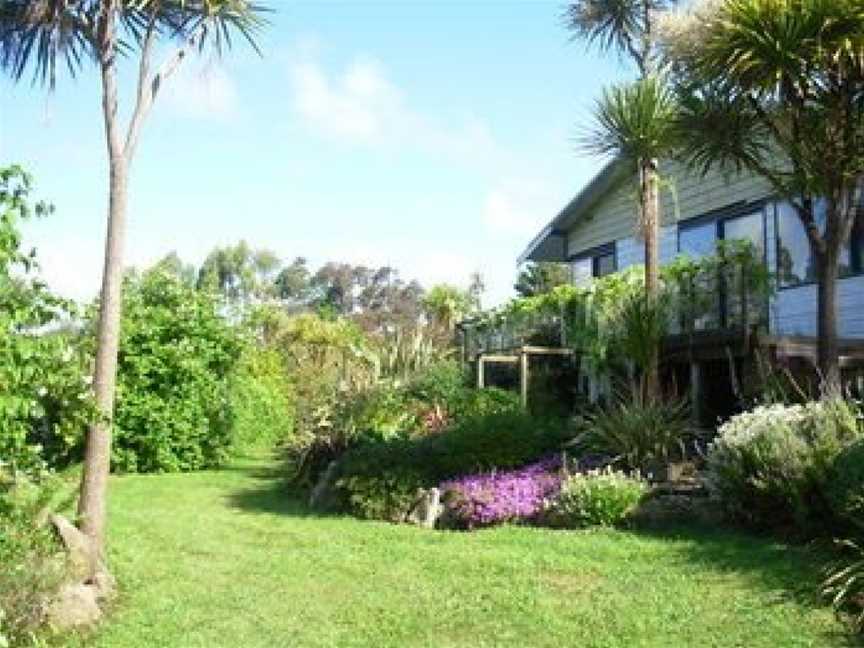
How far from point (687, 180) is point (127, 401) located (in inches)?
442

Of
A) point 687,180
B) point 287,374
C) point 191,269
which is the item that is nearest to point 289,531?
point 687,180

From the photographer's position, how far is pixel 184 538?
1226 cm

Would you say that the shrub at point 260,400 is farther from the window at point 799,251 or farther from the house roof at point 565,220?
the window at point 799,251

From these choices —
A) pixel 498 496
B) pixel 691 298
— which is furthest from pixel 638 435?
pixel 691 298

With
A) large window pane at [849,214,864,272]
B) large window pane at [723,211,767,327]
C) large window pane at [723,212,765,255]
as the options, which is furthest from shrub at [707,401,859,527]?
large window pane at [723,212,765,255]

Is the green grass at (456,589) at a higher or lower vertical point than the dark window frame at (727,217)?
lower

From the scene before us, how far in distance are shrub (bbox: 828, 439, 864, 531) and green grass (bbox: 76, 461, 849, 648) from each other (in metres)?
0.53

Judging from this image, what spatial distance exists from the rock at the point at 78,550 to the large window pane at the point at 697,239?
14.5 m

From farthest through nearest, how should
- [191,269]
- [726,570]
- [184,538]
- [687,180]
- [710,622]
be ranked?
[191,269] < [687,180] < [184,538] < [726,570] < [710,622]

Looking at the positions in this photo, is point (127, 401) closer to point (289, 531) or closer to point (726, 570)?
point (289, 531)

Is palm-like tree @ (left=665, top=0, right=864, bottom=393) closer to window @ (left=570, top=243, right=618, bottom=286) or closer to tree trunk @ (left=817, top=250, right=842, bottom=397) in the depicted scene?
tree trunk @ (left=817, top=250, right=842, bottom=397)

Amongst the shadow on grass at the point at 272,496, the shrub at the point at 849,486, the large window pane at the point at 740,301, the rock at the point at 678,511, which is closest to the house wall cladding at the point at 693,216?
the large window pane at the point at 740,301

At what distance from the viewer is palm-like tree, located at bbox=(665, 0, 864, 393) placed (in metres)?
12.3

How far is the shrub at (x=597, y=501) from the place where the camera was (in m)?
11.9
